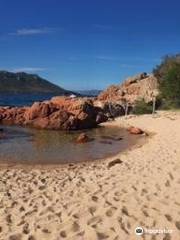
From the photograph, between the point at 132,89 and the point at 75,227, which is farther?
the point at 132,89

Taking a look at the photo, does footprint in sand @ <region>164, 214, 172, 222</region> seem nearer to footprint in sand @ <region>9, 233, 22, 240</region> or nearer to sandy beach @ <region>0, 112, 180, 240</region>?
sandy beach @ <region>0, 112, 180, 240</region>

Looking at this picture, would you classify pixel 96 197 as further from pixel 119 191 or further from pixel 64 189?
pixel 64 189

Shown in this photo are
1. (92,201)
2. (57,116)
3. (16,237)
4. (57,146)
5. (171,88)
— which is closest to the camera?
(16,237)

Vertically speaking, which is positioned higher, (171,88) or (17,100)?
(171,88)

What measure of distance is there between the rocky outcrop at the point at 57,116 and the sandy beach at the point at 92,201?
649 inches

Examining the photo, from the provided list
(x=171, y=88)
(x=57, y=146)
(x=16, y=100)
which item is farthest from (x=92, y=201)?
(x=16, y=100)

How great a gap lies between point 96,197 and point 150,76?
4942 centimetres

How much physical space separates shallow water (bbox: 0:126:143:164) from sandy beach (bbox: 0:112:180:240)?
10.1 feet

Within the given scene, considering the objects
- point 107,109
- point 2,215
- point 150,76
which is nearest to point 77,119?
point 107,109

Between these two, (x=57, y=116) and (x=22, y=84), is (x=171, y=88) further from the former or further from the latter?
(x=22, y=84)

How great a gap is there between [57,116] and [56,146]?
1024cm

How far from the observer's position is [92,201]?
880cm

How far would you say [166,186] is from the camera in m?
9.72

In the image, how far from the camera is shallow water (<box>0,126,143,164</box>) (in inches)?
691
